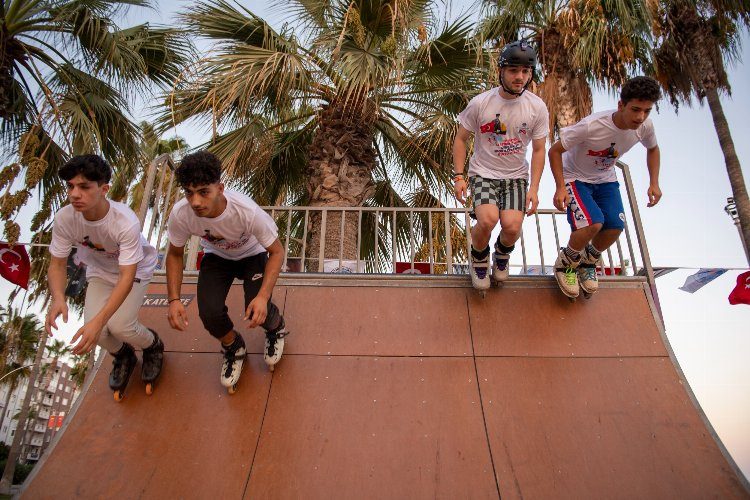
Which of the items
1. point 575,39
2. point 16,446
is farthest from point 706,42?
point 16,446

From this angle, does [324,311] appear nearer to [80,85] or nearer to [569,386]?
[569,386]

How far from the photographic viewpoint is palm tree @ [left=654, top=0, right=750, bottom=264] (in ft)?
35.6

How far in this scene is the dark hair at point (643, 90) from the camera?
350 centimetres

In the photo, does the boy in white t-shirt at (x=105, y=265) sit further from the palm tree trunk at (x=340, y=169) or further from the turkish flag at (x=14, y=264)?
the turkish flag at (x=14, y=264)

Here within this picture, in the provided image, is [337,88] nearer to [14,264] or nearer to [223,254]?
[223,254]

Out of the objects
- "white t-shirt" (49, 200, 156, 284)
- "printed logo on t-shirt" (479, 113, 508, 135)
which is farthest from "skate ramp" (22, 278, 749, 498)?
"printed logo on t-shirt" (479, 113, 508, 135)

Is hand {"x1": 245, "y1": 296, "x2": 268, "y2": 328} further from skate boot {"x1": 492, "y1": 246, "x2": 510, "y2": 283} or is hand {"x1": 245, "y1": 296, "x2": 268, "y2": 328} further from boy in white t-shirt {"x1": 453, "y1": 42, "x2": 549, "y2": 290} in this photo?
skate boot {"x1": 492, "y1": 246, "x2": 510, "y2": 283}

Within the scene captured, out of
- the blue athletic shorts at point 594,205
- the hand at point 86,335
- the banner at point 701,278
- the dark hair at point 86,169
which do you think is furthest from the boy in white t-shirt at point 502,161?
the banner at point 701,278

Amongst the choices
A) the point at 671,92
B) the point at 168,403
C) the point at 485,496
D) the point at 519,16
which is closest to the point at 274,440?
the point at 168,403

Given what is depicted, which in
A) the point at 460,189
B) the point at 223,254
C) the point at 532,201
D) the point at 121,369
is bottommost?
the point at 121,369

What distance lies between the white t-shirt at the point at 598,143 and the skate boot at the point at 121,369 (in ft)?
12.5

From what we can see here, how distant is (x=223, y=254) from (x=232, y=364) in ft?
2.62

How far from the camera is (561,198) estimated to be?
12.7 ft

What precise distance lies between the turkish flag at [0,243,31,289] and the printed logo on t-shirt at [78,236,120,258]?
672 centimetres
